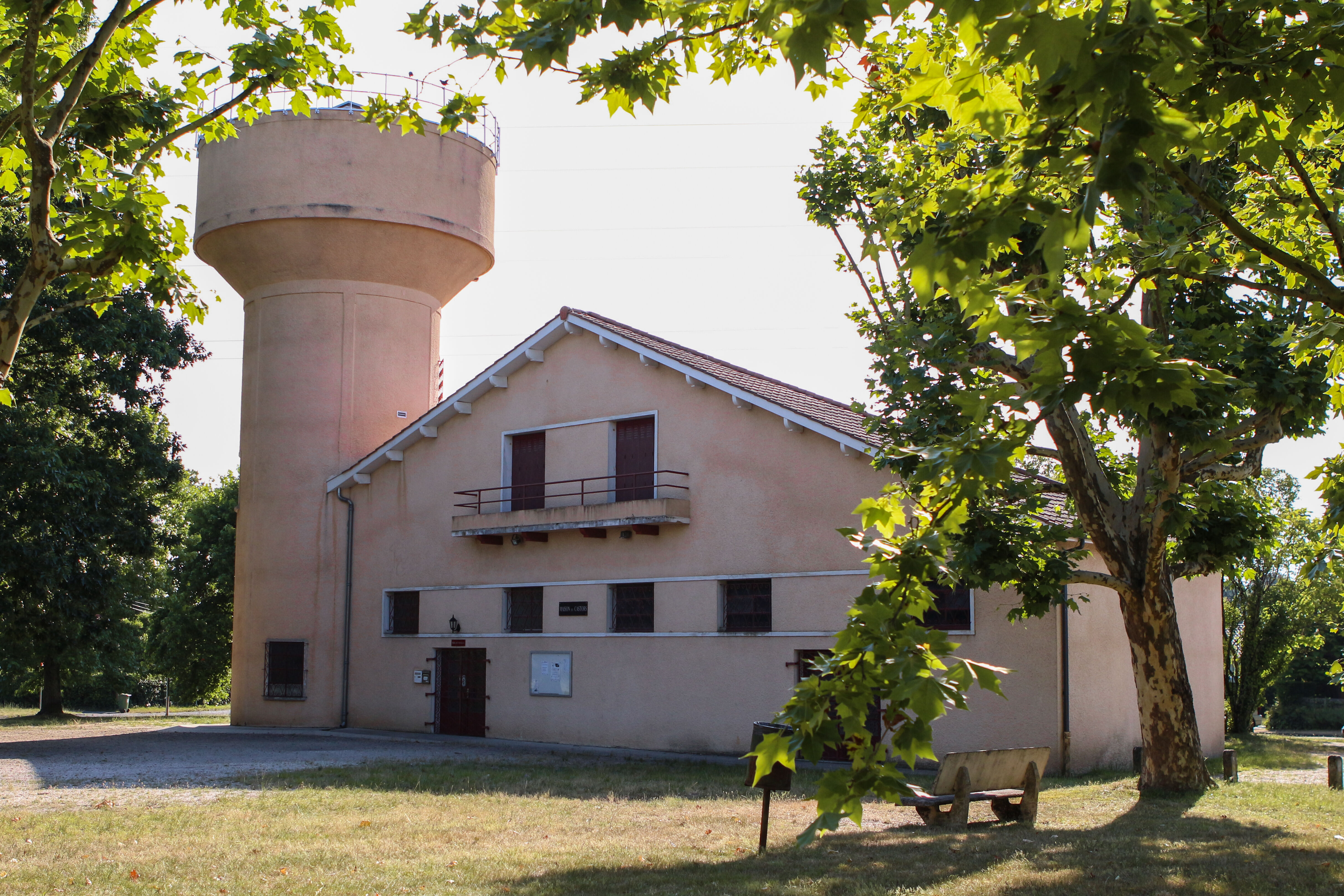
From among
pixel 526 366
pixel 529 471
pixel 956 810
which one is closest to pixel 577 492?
pixel 529 471

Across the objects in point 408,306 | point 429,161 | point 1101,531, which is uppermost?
point 429,161

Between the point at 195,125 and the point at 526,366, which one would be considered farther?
the point at 526,366

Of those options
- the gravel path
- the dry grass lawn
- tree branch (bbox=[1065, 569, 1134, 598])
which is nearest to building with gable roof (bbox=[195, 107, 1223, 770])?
the gravel path

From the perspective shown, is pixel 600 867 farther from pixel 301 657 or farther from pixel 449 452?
pixel 301 657

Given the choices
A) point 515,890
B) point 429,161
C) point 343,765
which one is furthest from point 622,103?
point 429,161

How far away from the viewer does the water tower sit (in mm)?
26250

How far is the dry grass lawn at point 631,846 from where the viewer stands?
837cm

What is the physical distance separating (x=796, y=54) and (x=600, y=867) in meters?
7.21

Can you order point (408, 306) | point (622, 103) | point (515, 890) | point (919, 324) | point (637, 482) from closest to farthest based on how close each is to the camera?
1. point (622, 103)
2. point (515, 890)
3. point (919, 324)
4. point (637, 482)
5. point (408, 306)

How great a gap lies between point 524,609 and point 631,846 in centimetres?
1424

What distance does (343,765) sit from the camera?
17594 millimetres

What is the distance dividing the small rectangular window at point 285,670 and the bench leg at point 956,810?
1852 cm

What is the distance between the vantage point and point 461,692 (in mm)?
24688

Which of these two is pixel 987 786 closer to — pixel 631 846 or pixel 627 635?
pixel 631 846
